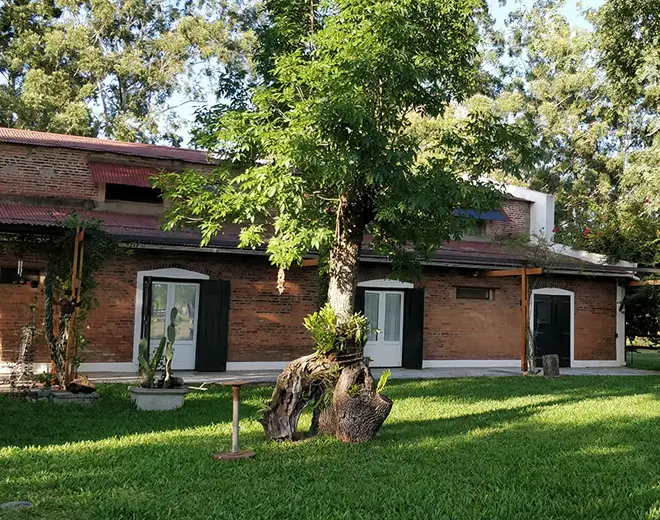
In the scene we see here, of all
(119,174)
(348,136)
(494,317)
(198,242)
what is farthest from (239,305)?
(348,136)

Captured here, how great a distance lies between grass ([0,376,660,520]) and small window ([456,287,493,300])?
7.82m

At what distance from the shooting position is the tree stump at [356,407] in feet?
24.8

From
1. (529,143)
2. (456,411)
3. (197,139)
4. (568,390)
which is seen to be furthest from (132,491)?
(568,390)

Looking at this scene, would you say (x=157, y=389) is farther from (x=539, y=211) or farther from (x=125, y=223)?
(x=539, y=211)

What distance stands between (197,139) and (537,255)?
32.9ft

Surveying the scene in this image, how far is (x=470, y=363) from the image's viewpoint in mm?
18344

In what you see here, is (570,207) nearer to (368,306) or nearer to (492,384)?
(368,306)

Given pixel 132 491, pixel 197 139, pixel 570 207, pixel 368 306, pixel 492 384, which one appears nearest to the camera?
pixel 132 491

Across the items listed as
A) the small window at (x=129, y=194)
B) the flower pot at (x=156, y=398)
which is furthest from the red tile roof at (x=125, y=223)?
the flower pot at (x=156, y=398)

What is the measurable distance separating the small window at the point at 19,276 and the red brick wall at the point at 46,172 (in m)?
2.30

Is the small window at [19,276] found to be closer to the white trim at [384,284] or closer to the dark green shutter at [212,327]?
the dark green shutter at [212,327]

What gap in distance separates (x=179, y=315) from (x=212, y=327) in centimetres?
78

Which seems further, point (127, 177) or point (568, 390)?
point (127, 177)

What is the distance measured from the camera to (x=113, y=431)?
8.28m
